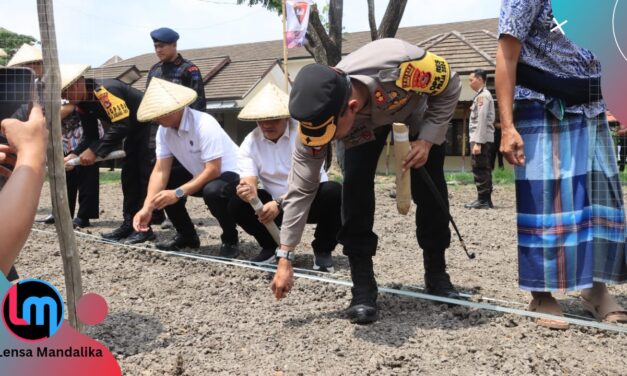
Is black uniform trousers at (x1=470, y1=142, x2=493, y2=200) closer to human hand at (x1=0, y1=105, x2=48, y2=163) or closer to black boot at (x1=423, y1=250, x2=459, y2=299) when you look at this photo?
black boot at (x1=423, y1=250, x2=459, y2=299)

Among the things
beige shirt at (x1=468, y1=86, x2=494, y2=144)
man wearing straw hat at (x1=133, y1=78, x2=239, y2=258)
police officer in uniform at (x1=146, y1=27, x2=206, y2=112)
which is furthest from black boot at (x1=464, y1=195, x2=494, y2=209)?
man wearing straw hat at (x1=133, y1=78, x2=239, y2=258)

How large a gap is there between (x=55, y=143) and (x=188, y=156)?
2.17 meters

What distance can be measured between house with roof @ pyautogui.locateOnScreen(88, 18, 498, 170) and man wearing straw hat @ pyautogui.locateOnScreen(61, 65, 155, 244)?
9.22 metres

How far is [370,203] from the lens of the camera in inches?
116

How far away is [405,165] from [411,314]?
75cm

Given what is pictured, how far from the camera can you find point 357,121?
2.69 m

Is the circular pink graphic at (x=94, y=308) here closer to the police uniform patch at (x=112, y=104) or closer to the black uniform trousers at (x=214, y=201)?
the black uniform trousers at (x=214, y=201)

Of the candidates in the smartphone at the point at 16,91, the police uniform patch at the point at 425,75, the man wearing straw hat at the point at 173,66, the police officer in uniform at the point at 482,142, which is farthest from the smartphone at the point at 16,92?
the police officer in uniform at the point at 482,142

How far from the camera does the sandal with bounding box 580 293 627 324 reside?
2711 millimetres

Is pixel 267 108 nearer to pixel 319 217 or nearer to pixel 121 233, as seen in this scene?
pixel 319 217

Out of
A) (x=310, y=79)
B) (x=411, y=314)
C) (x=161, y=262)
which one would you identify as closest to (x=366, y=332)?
(x=411, y=314)

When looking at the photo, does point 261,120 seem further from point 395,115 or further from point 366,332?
point 366,332

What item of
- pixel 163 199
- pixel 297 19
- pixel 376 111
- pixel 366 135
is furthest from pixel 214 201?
pixel 297 19

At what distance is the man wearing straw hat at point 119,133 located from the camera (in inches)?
197
